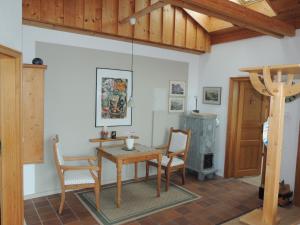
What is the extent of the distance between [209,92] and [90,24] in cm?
268

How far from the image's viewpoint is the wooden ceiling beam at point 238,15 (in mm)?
2761

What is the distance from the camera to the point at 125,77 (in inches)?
168

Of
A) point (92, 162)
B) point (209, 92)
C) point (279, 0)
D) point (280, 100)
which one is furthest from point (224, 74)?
point (92, 162)

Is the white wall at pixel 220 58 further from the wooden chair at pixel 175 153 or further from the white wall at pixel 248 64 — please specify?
the wooden chair at pixel 175 153

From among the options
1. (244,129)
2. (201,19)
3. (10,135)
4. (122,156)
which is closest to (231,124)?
(244,129)

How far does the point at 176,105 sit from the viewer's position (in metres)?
4.99

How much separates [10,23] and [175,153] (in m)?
2.88

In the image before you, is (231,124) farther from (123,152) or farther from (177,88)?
(123,152)

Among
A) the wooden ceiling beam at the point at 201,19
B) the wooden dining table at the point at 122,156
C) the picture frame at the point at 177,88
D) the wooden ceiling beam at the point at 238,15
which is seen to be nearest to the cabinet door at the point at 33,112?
the wooden dining table at the point at 122,156

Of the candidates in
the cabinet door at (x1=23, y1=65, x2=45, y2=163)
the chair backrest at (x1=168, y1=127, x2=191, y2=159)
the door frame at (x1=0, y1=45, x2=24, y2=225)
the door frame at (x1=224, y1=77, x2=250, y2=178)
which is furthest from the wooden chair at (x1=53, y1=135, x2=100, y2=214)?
the door frame at (x1=224, y1=77, x2=250, y2=178)

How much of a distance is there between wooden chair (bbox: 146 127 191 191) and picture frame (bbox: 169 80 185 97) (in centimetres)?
78

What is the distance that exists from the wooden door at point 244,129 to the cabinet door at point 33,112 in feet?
10.7

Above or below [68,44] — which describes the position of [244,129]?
below

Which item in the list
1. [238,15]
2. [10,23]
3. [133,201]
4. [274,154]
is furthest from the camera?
[133,201]
